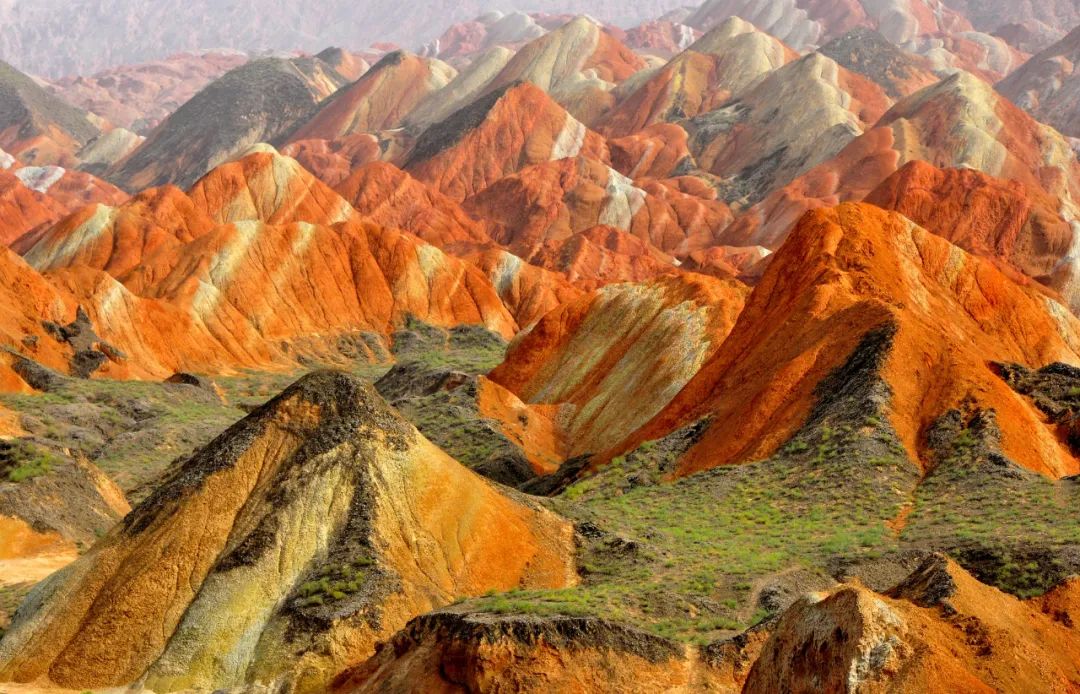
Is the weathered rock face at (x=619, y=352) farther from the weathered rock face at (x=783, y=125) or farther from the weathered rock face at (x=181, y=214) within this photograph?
the weathered rock face at (x=783, y=125)

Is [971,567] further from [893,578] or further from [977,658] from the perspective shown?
[977,658]

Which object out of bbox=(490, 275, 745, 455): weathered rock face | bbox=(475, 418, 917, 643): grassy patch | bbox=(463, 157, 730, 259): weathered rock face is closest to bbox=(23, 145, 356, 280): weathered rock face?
bbox=(463, 157, 730, 259): weathered rock face

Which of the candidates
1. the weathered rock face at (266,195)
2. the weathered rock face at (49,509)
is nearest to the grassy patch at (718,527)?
the weathered rock face at (49,509)

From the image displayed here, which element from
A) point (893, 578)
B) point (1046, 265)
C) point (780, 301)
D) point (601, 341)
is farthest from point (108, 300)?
point (1046, 265)

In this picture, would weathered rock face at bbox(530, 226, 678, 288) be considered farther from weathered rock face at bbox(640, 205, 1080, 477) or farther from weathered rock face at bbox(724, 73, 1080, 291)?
weathered rock face at bbox(640, 205, 1080, 477)

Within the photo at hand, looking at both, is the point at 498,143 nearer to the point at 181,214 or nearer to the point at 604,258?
the point at 604,258

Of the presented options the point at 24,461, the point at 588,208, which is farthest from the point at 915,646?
the point at 588,208

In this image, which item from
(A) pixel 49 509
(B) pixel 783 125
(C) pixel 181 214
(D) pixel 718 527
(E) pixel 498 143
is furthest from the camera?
(E) pixel 498 143
